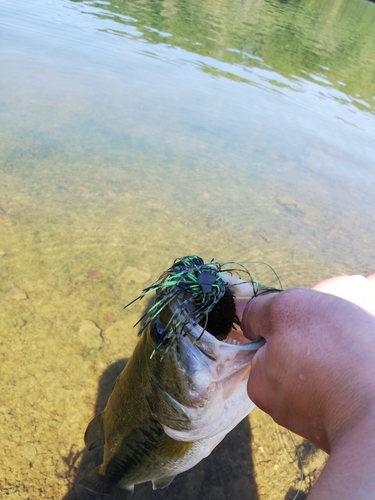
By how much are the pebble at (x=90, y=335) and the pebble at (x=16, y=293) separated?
71 cm

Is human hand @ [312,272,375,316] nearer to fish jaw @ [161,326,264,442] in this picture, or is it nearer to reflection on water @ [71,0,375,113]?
fish jaw @ [161,326,264,442]

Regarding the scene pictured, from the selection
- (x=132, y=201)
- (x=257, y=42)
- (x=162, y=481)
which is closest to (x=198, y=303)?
(x=162, y=481)

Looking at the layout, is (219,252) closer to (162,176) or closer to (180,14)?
(162,176)

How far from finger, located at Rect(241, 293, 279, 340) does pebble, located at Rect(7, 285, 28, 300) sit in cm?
317

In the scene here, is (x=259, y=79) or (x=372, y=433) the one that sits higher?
(x=372, y=433)

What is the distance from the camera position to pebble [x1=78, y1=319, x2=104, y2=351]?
3.80 metres

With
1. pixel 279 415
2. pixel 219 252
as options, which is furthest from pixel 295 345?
pixel 219 252

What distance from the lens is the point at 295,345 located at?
4.11 ft

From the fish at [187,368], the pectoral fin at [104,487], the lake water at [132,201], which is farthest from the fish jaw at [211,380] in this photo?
the lake water at [132,201]

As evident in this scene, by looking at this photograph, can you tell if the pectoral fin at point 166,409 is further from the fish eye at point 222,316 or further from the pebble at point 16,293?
the pebble at point 16,293

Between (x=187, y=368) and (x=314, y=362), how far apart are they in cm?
58

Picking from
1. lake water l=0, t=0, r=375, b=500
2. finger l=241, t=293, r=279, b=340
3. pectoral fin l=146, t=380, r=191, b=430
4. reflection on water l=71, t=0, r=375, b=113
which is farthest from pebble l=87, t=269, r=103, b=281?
reflection on water l=71, t=0, r=375, b=113

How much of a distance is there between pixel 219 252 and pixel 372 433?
4.18m

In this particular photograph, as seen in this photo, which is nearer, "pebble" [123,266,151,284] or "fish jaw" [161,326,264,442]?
"fish jaw" [161,326,264,442]
